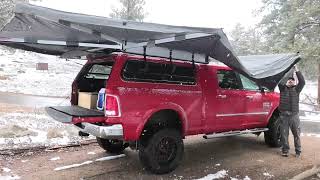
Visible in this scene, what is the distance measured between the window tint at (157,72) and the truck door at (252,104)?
1.73 meters

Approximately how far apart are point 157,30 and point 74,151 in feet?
12.4

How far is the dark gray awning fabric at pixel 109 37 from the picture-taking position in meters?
5.10

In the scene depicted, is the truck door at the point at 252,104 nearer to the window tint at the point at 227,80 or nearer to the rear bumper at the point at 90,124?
the window tint at the point at 227,80

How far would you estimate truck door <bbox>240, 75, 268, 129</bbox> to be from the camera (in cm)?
815

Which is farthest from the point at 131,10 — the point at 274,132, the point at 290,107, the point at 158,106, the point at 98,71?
the point at 158,106

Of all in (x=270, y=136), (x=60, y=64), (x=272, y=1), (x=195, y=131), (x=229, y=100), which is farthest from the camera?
(x=60, y=64)

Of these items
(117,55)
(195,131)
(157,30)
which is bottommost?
(195,131)

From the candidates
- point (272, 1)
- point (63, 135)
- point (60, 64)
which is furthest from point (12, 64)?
point (63, 135)

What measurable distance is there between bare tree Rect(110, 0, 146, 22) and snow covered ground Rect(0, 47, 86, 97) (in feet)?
15.5

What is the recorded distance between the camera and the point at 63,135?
9.10 m

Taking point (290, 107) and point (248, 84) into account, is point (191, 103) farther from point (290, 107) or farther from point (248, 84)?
point (290, 107)

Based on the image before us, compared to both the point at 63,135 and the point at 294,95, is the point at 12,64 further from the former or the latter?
the point at 294,95

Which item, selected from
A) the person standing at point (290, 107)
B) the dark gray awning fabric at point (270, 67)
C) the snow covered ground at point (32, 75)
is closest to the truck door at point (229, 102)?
the dark gray awning fabric at point (270, 67)

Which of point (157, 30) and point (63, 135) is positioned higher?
point (157, 30)
